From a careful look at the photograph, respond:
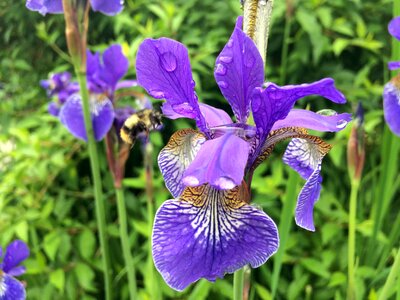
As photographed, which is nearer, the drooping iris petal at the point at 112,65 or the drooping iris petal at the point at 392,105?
the drooping iris petal at the point at 392,105

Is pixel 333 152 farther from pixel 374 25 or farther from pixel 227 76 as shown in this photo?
pixel 227 76

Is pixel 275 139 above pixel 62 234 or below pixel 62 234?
above

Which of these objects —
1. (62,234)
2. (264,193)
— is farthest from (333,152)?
(62,234)

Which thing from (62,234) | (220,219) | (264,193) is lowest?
(62,234)

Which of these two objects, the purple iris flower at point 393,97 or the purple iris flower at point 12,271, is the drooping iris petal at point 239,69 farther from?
the purple iris flower at point 12,271

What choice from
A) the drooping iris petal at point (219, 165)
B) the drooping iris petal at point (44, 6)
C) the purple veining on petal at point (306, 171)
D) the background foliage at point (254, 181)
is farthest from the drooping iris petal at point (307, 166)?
the background foliage at point (254, 181)

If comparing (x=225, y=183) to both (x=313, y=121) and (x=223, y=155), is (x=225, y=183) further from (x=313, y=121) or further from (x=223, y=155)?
(x=313, y=121)
